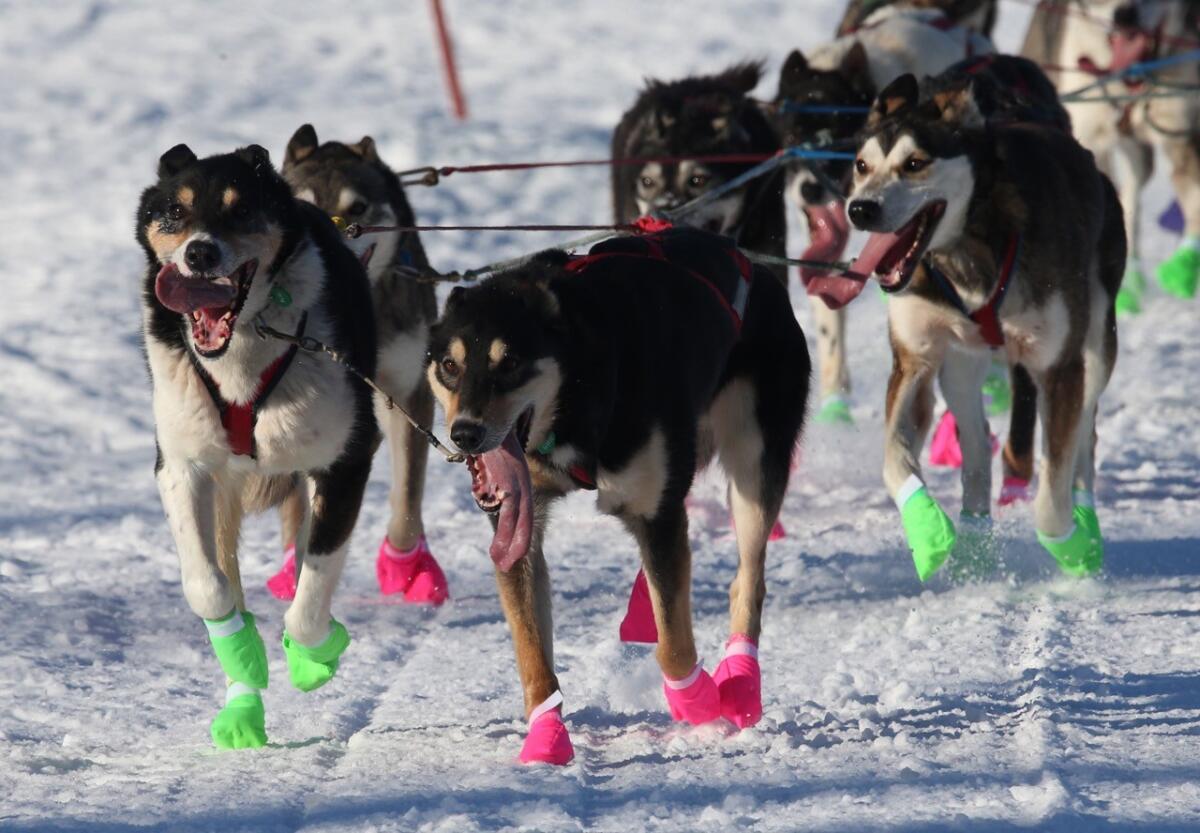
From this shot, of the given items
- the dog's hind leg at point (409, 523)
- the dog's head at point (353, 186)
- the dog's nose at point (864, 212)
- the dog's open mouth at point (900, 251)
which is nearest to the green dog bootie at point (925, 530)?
the dog's open mouth at point (900, 251)

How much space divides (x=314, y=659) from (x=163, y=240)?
3.04 ft

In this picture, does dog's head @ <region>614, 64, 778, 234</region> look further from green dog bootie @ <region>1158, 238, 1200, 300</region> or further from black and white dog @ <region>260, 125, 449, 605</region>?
green dog bootie @ <region>1158, 238, 1200, 300</region>

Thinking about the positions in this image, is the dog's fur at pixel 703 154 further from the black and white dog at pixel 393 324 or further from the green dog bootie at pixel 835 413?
the black and white dog at pixel 393 324

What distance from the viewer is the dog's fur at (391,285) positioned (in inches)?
191

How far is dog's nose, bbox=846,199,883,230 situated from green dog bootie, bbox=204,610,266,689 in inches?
64.9

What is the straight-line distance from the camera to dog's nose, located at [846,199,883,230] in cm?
418

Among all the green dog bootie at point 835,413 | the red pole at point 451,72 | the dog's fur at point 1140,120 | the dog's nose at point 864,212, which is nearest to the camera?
the dog's nose at point 864,212

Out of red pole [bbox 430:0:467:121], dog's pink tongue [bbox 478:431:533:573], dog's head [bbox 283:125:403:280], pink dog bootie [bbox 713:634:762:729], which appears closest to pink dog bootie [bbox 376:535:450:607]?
dog's head [bbox 283:125:403:280]

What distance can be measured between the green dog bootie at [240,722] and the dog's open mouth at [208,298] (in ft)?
2.29

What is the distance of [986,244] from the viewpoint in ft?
14.6

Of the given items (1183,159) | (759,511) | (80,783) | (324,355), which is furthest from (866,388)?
(80,783)

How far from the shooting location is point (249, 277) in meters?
3.58

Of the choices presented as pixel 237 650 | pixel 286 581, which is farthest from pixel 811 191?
pixel 237 650

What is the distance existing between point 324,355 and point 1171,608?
2.10 m
